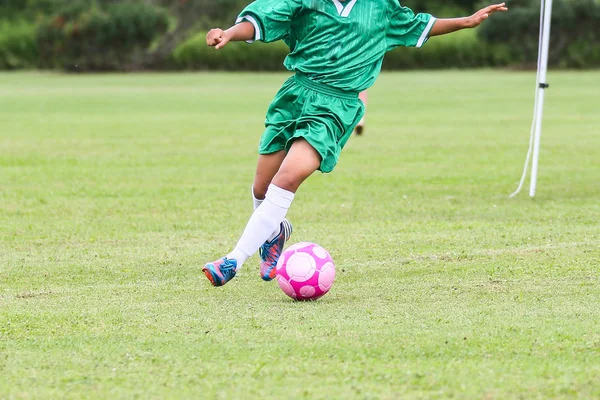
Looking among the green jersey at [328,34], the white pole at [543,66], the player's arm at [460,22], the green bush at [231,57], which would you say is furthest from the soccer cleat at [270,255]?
the green bush at [231,57]

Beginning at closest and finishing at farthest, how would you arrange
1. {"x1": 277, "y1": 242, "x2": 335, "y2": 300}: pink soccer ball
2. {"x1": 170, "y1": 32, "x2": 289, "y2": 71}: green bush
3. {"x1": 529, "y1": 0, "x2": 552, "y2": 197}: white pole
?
{"x1": 277, "y1": 242, "x2": 335, "y2": 300}: pink soccer ball → {"x1": 529, "y1": 0, "x2": 552, "y2": 197}: white pole → {"x1": 170, "y1": 32, "x2": 289, "y2": 71}: green bush

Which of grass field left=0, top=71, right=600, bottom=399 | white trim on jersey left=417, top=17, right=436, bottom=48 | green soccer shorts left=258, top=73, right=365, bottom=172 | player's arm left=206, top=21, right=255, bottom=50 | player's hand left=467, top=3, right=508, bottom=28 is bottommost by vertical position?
grass field left=0, top=71, right=600, bottom=399

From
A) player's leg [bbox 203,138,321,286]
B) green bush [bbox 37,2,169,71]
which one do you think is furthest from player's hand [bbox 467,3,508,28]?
green bush [bbox 37,2,169,71]

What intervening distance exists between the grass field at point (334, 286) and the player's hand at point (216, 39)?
5.00 ft

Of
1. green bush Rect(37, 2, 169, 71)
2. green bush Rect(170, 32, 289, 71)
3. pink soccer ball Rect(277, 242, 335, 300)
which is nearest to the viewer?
pink soccer ball Rect(277, 242, 335, 300)

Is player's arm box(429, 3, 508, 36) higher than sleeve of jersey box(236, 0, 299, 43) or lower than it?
lower

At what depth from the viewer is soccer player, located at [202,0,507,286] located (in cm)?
649

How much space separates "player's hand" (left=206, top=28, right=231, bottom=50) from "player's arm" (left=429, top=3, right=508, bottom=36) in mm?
1768

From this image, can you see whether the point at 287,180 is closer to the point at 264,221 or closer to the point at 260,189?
the point at 264,221

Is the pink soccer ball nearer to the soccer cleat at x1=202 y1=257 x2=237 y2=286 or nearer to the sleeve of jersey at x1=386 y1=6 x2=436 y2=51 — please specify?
the soccer cleat at x1=202 y1=257 x2=237 y2=286

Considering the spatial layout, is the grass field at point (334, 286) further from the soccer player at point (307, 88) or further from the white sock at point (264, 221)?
the soccer player at point (307, 88)

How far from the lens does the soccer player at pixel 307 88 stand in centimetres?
649

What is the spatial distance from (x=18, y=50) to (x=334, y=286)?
52.4 meters

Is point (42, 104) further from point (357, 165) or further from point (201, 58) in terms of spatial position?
point (201, 58)
